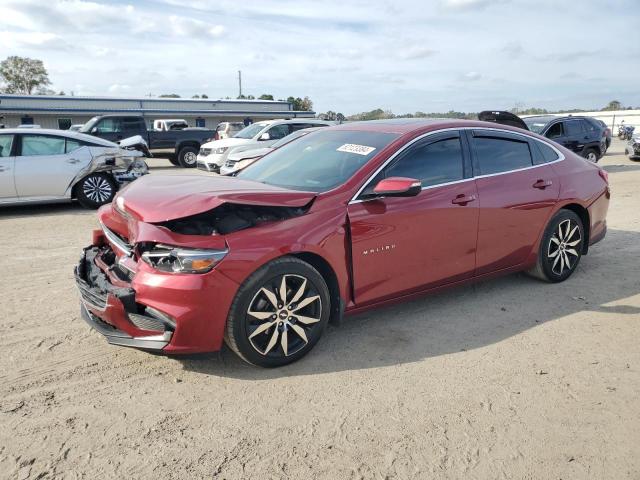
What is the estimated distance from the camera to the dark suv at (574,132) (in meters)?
14.3

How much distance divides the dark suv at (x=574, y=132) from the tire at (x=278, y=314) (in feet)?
39.2

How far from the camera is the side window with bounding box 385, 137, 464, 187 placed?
4117 mm

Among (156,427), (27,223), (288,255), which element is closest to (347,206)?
(288,255)

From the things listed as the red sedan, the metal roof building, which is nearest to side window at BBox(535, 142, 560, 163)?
the red sedan

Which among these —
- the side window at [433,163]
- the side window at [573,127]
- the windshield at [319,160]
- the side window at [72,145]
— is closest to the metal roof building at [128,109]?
the side window at [573,127]

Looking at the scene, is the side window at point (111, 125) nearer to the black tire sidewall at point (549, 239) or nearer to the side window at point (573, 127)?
the side window at point (573, 127)

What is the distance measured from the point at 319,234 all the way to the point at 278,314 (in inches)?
24.1

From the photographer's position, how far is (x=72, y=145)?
9.56m

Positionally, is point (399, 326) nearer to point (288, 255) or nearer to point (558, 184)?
point (288, 255)

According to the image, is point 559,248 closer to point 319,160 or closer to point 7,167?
point 319,160

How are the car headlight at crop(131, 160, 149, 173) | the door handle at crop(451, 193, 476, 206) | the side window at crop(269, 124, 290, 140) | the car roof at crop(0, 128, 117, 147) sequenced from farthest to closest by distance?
the side window at crop(269, 124, 290, 140), the car headlight at crop(131, 160, 149, 173), the car roof at crop(0, 128, 117, 147), the door handle at crop(451, 193, 476, 206)

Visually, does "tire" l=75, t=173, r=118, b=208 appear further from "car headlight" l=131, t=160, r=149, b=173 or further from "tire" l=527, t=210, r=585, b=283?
"tire" l=527, t=210, r=585, b=283

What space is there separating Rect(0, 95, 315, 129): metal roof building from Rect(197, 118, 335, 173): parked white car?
32.2 m

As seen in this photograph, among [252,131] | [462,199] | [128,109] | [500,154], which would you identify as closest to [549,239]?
[500,154]
